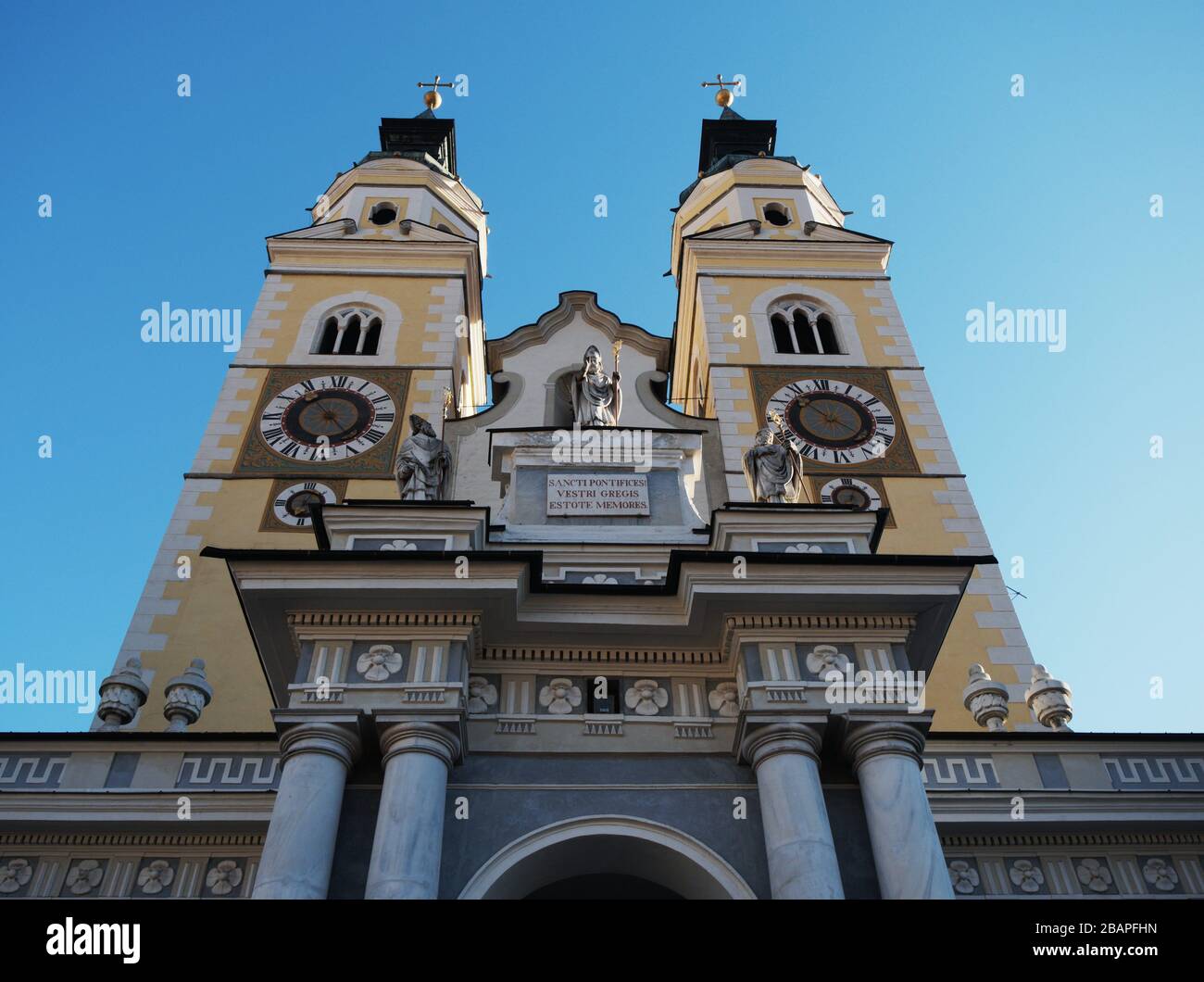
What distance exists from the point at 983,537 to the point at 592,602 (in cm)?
1004

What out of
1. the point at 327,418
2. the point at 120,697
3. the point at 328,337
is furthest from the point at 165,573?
the point at 328,337

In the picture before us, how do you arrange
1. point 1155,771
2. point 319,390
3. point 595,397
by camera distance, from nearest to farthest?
point 1155,771 < point 595,397 < point 319,390

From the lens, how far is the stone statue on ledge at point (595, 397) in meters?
15.1

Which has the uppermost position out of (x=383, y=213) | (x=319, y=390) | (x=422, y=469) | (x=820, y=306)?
(x=383, y=213)

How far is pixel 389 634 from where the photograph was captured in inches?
423

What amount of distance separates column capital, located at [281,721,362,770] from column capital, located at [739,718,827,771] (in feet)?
10.2

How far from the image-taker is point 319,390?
21266 mm

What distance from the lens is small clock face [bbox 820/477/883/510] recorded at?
63.5ft

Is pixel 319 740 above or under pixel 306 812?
above

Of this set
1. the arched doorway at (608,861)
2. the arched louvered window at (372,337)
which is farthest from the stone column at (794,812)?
the arched louvered window at (372,337)

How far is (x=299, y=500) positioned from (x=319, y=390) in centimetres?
282

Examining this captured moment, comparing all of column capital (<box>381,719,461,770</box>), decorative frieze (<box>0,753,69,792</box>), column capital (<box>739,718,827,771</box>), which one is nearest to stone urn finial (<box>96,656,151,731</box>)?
decorative frieze (<box>0,753,69,792</box>)

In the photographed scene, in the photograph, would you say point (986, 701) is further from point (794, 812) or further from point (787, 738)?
point (794, 812)
